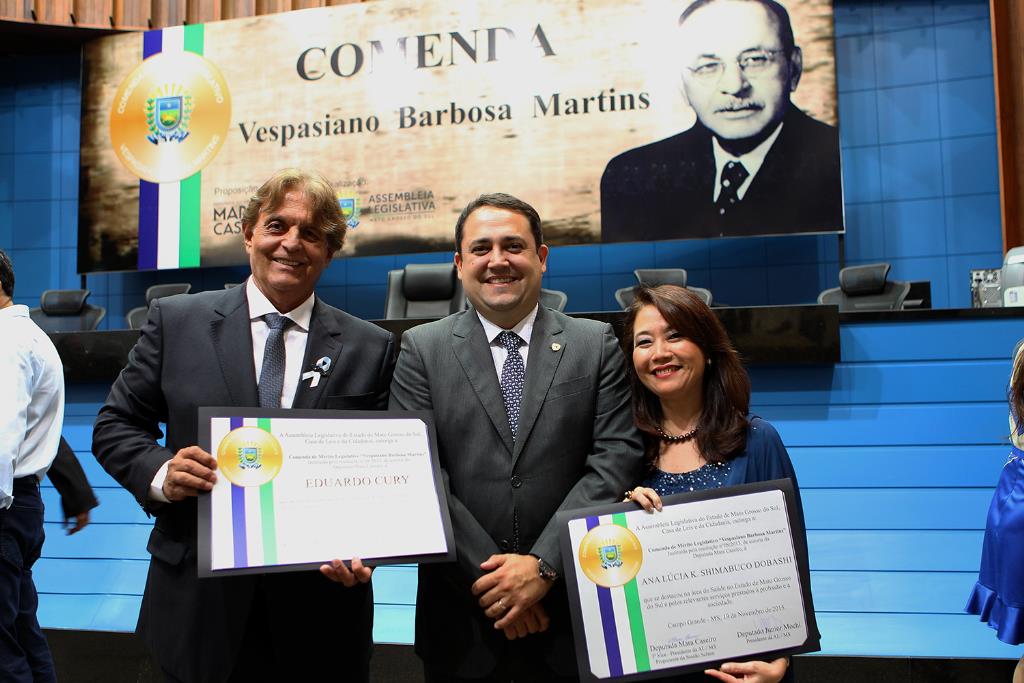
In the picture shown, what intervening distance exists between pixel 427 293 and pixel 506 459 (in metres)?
3.67

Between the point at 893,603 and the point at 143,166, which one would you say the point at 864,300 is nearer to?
the point at 893,603

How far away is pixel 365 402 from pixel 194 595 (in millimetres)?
469

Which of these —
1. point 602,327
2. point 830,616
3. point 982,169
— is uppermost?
point 982,169

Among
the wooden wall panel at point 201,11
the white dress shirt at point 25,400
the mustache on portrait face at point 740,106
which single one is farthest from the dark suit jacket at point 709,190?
the white dress shirt at point 25,400

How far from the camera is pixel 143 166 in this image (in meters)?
6.36

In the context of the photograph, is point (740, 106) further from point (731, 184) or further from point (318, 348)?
point (318, 348)

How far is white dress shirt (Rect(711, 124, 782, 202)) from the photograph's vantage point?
5.39 meters

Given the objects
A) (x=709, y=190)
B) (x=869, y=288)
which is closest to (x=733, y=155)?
(x=709, y=190)

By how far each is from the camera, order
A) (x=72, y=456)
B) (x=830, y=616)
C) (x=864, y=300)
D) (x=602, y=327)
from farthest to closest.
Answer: (x=864, y=300) → (x=830, y=616) → (x=72, y=456) → (x=602, y=327)

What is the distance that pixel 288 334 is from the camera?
5.12 feet

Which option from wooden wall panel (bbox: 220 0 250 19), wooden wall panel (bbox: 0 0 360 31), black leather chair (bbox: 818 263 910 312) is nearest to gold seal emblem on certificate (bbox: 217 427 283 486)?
black leather chair (bbox: 818 263 910 312)

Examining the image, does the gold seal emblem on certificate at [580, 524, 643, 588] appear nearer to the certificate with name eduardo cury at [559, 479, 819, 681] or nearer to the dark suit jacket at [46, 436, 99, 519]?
the certificate with name eduardo cury at [559, 479, 819, 681]

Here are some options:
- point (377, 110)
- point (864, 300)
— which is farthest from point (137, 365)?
point (377, 110)

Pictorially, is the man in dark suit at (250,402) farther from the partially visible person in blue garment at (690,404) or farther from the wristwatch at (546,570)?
the partially visible person in blue garment at (690,404)
